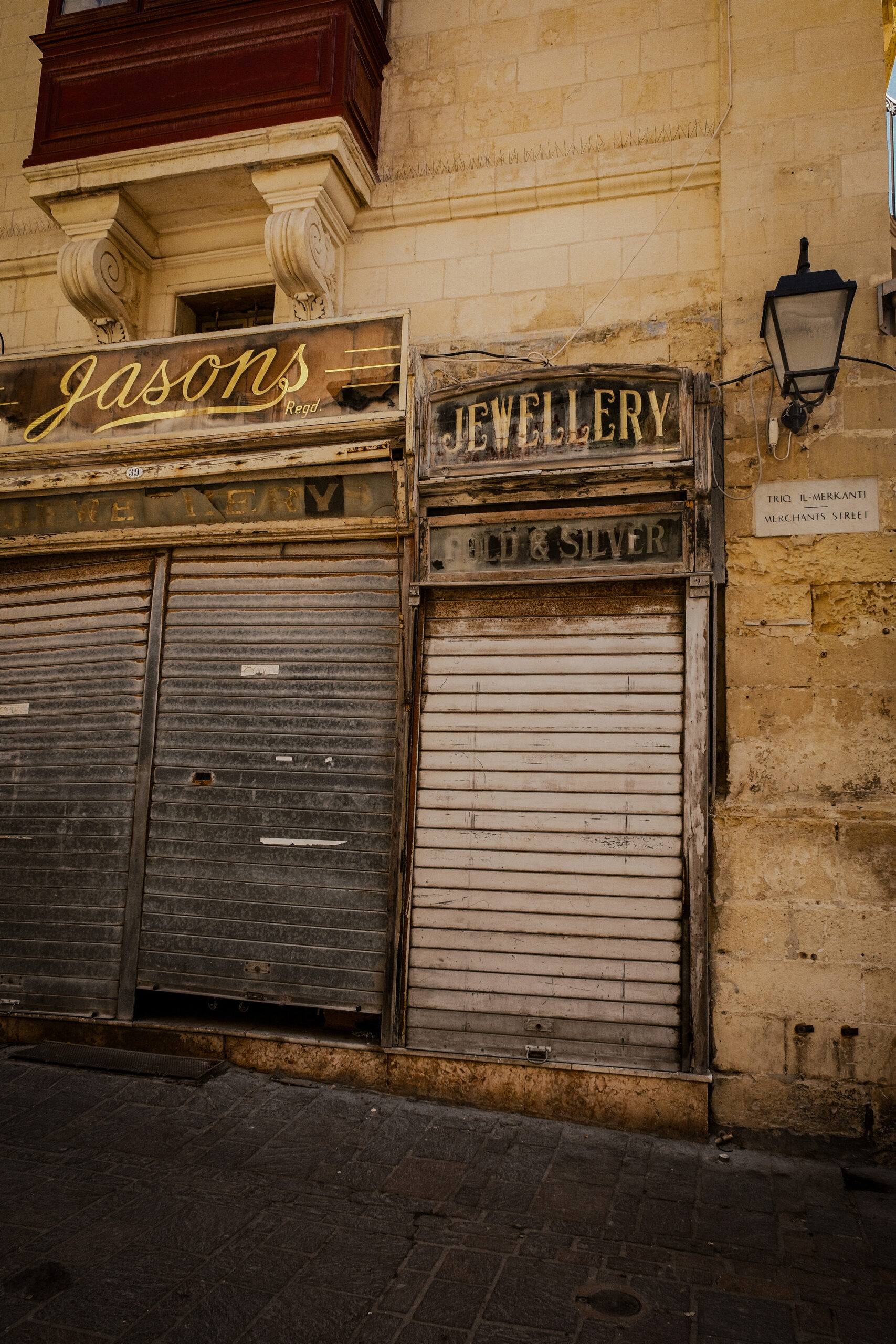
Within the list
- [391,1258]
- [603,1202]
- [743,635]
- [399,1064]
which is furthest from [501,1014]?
[743,635]

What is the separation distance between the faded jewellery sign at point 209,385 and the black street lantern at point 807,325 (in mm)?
2254

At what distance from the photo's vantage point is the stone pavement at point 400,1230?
3025mm

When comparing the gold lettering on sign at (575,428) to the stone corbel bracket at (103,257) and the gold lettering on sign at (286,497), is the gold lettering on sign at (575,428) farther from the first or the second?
the stone corbel bracket at (103,257)

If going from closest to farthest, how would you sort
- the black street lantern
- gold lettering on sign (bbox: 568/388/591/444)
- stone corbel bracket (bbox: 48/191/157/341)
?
1. the black street lantern
2. gold lettering on sign (bbox: 568/388/591/444)
3. stone corbel bracket (bbox: 48/191/157/341)

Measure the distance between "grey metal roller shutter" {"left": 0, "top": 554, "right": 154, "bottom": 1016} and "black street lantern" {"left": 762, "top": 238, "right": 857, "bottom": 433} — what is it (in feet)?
14.7

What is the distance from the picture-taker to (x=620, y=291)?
5.77 metres

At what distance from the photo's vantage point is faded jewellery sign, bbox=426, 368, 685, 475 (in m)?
5.10

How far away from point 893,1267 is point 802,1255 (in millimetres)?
343

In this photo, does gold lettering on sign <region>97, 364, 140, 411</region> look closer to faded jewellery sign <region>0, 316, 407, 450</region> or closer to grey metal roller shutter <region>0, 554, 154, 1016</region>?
faded jewellery sign <region>0, 316, 407, 450</region>

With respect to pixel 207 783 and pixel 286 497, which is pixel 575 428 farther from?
pixel 207 783

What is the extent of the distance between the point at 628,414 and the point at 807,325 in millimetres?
1067

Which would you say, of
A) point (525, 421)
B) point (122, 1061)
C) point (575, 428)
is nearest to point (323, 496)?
point (525, 421)

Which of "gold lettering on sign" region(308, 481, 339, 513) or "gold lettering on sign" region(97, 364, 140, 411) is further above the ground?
"gold lettering on sign" region(97, 364, 140, 411)

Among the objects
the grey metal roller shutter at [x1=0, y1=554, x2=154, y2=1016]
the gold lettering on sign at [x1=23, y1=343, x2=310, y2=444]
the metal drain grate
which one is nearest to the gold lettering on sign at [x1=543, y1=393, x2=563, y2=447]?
the gold lettering on sign at [x1=23, y1=343, x2=310, y2=444]
